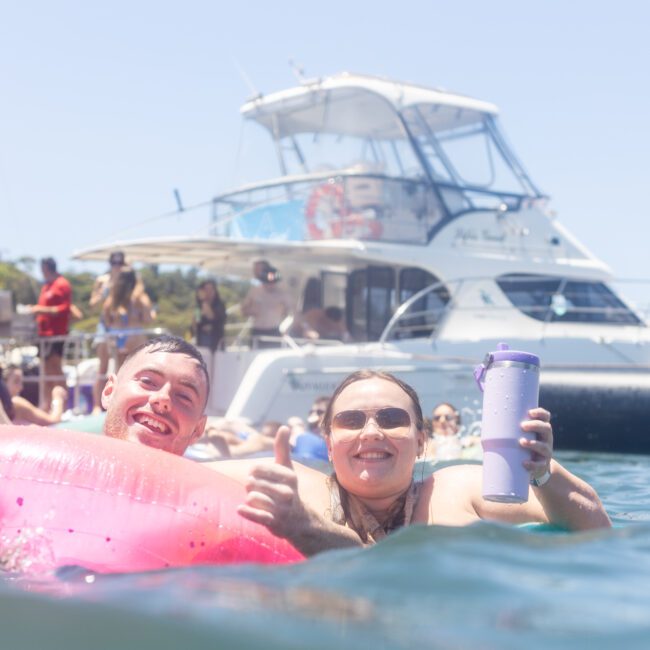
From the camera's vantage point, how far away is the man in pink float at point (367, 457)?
2.77m

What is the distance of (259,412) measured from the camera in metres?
9.71

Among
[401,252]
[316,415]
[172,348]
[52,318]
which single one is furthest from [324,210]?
[172,348]

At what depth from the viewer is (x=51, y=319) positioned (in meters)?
10.2

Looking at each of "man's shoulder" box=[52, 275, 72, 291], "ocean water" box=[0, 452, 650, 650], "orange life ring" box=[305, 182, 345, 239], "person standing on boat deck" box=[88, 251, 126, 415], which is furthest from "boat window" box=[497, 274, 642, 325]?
"ocean water" box=[0, 452, 650, 650]

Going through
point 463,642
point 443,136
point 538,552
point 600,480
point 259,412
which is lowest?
point 259,412

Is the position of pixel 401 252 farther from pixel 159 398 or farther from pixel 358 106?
pixel 159 398

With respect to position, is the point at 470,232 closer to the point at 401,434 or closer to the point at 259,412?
the point at 259,412

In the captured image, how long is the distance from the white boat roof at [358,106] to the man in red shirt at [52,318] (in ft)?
13.9

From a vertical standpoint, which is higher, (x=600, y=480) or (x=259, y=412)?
(x=600, y=480)

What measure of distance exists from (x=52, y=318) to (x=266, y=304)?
7.75 ft

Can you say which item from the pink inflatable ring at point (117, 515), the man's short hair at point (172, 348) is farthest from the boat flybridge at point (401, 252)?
the pink inflatable ring at point (117, 515)

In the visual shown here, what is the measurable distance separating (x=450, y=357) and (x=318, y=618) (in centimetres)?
837

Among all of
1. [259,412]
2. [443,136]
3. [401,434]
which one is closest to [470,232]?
[443,136]

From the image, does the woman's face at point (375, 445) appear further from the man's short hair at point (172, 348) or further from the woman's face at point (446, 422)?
the woman's face at point (446, 422)
